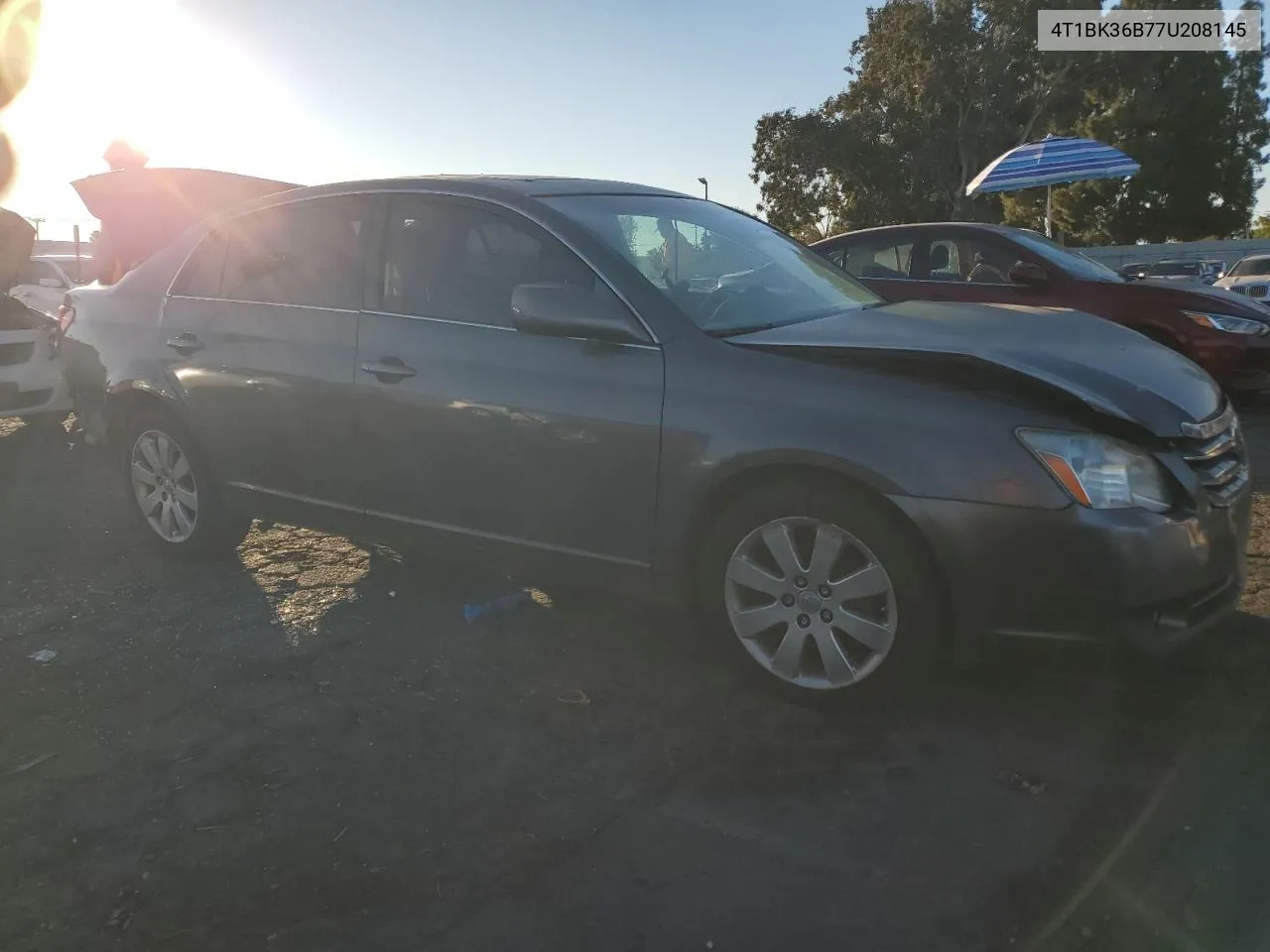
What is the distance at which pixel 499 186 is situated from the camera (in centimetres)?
401

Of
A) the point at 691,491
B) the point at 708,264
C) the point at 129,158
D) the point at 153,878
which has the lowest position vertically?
the point at 153,878

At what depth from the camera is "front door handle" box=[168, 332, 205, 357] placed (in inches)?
186

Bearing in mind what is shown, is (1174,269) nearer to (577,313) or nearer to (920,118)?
(920,118)

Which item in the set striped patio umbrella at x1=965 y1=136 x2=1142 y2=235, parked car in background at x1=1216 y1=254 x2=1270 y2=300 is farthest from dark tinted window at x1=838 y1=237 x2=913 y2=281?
parked car in background at x1=1216 y1=254 x2=1270 y2=300

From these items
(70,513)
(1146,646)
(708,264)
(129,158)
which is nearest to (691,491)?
(708,264)

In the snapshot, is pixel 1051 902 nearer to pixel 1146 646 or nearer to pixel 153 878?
pixel 1146 646

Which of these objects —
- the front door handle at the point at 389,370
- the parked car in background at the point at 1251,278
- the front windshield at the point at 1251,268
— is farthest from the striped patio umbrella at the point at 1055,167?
the front door handle at the point at 389,370

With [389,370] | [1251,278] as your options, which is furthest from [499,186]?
[1251,278]

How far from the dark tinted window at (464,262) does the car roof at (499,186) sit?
75 mm

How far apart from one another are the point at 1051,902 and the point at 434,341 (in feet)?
8.95

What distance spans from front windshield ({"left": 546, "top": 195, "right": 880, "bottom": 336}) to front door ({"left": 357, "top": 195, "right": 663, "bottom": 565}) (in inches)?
9.2

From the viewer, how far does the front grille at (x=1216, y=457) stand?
3047 mm

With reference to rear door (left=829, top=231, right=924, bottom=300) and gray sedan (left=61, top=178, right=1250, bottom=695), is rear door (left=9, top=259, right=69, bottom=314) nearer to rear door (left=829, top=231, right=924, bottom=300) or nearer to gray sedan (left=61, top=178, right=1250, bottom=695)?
gray sedan (left=61, top=178, right=1250, bottom=695)

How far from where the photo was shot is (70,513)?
6.24m
